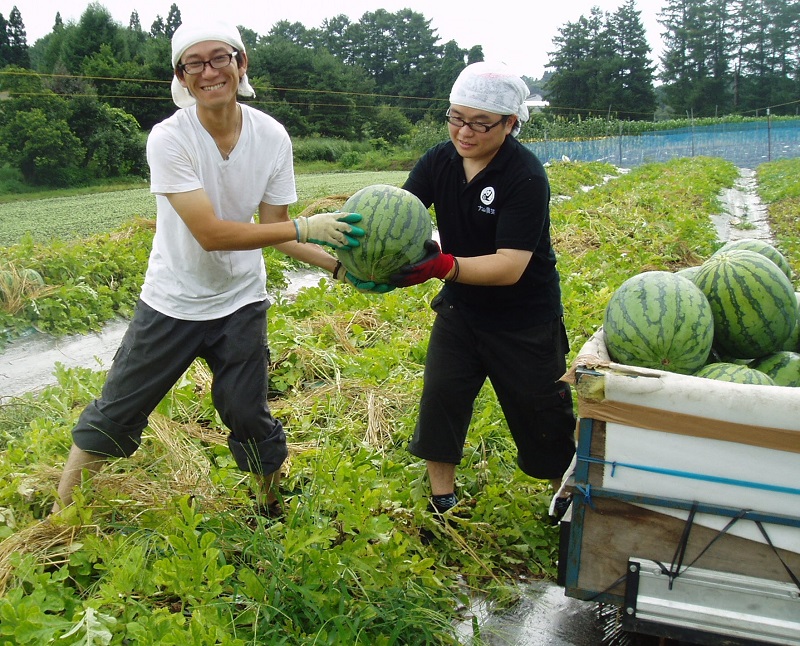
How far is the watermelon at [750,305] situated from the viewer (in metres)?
2.42

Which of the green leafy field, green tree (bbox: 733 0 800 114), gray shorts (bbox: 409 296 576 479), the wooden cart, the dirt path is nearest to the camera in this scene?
the wooden cart

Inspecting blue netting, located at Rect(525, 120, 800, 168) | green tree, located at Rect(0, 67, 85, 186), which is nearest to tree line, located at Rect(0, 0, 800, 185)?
green tree, located at Rect(0, 67, 85, 186)

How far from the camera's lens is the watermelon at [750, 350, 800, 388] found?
7.68ft

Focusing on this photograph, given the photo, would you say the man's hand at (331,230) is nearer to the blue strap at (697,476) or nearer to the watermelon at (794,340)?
the blue strap at (697,476)

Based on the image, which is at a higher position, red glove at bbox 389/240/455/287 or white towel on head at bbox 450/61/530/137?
white towel on head at bbox 450/61/530/137

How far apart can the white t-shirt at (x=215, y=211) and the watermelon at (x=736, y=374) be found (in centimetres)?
166

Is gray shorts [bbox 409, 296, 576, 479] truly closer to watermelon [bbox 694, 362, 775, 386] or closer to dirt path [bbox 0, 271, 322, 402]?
watermelon [bbox 694, 362, 775, 386]

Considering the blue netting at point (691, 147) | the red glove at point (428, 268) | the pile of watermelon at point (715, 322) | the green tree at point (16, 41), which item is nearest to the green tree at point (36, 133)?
the blue netting at point (691, 147)

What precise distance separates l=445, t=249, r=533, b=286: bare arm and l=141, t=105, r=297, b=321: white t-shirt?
0.81 meters

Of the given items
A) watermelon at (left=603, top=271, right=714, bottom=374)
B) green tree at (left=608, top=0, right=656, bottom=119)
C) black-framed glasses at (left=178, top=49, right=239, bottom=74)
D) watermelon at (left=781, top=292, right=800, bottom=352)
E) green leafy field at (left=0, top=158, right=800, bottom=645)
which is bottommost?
green leafy field at (left=0, top=158, right=800, bottom=645)

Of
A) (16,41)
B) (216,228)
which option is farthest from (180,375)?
(16,41)

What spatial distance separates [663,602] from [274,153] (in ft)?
6.63

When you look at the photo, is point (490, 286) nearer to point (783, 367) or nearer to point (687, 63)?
point (783, 367)

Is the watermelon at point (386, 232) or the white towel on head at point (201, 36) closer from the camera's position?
the white towel on head at point (201, 36)
